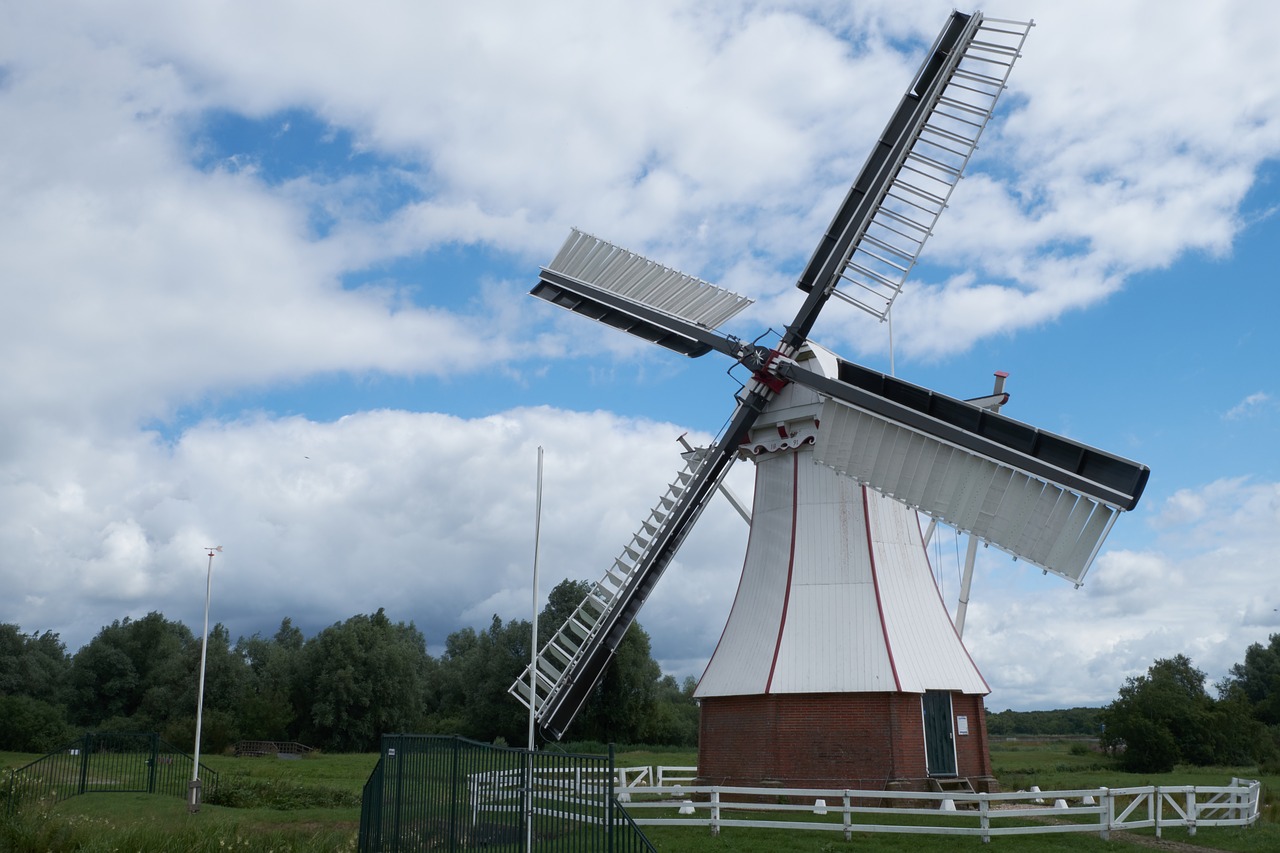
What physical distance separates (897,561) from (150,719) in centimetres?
5750

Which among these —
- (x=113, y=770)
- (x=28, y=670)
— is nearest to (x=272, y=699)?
(x=28, y=670)

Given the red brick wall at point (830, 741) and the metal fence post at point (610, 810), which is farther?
the red brick wall at point (830, 741)

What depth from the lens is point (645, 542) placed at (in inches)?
862

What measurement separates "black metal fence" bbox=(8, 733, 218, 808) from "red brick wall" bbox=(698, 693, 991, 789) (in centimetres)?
1424

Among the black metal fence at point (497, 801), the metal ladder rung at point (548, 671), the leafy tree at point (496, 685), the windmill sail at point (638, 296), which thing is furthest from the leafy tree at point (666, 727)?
the black metal fence at point (497, 801)

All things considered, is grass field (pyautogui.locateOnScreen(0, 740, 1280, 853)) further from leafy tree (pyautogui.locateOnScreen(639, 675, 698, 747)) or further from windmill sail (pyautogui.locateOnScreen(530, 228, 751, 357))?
leafy tree (pyautogui.locateOnScreen(639, 675, 698, 747))

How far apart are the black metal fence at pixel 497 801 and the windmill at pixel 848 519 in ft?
17.3

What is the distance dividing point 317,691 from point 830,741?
47932mm

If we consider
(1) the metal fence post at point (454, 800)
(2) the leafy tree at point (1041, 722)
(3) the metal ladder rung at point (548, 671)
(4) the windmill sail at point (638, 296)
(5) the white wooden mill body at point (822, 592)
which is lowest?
(2) the leafy tree at point (1041, 722)

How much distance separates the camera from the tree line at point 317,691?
2004 inches

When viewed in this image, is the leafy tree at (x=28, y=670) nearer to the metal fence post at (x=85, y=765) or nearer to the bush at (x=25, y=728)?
the bush at (x=25, y=728)

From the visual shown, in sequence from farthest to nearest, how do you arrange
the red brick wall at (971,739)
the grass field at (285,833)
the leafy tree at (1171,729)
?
1. the leafy tree at (1171,729)
2. the red brick wall at (971,739)
3. the grass field at (285,833)

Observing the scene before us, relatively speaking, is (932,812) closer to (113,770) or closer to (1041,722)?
(113,770)

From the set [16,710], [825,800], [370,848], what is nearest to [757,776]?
[825,800]
